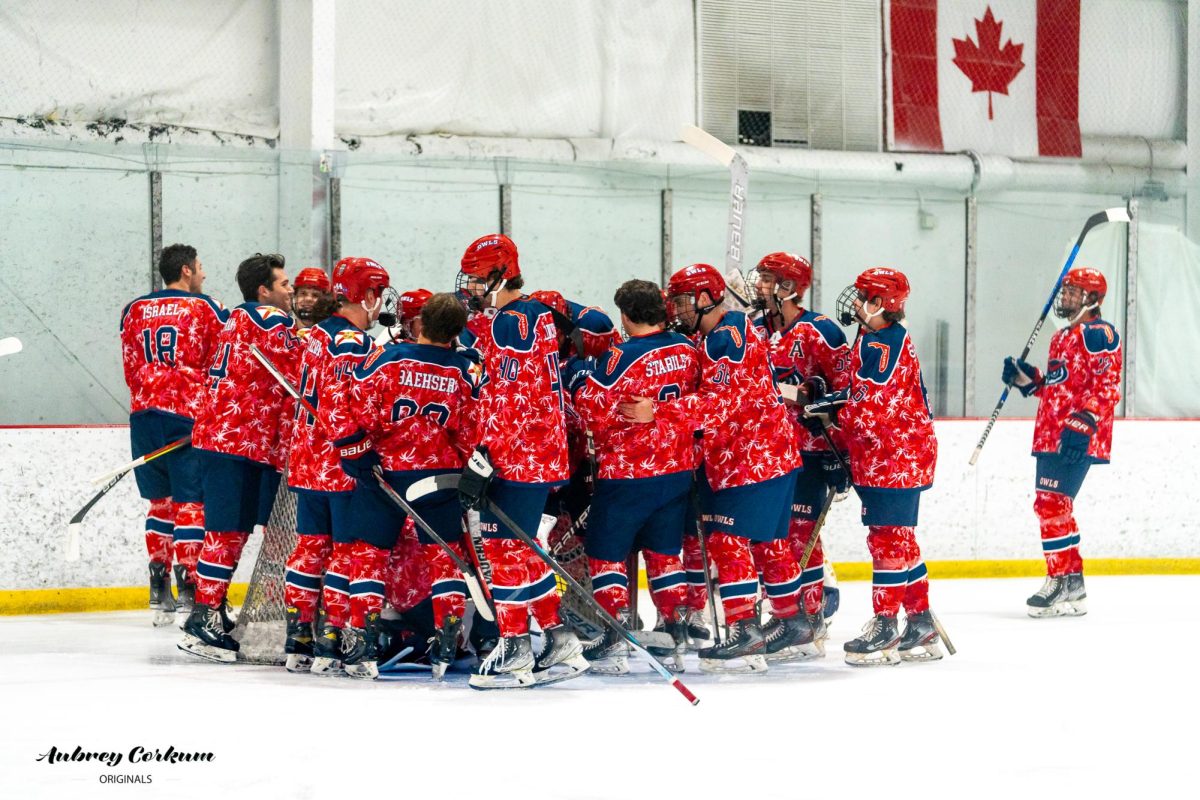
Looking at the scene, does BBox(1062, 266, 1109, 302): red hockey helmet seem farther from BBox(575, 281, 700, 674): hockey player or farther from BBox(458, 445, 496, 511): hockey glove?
BBox(458, 445, 496, 511): hockey glove

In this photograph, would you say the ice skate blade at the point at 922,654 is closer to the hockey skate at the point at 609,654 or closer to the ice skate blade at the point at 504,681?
the hockey skate at the point at 609,654

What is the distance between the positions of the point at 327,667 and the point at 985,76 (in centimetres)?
757

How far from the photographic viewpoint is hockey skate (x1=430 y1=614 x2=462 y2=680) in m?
4.93

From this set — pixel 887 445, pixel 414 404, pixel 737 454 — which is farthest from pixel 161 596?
pixel 887 445

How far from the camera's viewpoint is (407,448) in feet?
15.7

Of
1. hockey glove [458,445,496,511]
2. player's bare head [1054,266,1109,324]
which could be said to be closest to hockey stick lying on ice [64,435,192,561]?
hockey glove [458,445,496,511]

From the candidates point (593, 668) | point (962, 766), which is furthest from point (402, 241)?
point (962, 766)

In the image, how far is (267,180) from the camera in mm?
7848

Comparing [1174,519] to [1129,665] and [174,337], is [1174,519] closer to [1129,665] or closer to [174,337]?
[1129,665]

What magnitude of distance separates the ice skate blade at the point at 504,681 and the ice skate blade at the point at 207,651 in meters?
1.01

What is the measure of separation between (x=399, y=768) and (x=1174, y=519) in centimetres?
605

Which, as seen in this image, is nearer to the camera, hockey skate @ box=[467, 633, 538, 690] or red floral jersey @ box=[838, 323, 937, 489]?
hockey skate @ box=[467, 633, 538, 690]

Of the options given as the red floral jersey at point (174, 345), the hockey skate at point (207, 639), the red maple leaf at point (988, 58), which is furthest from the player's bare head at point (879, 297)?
the red maple leaf at point (988, 58)

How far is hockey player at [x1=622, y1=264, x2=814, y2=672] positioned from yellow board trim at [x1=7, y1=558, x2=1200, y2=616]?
1575 mm
